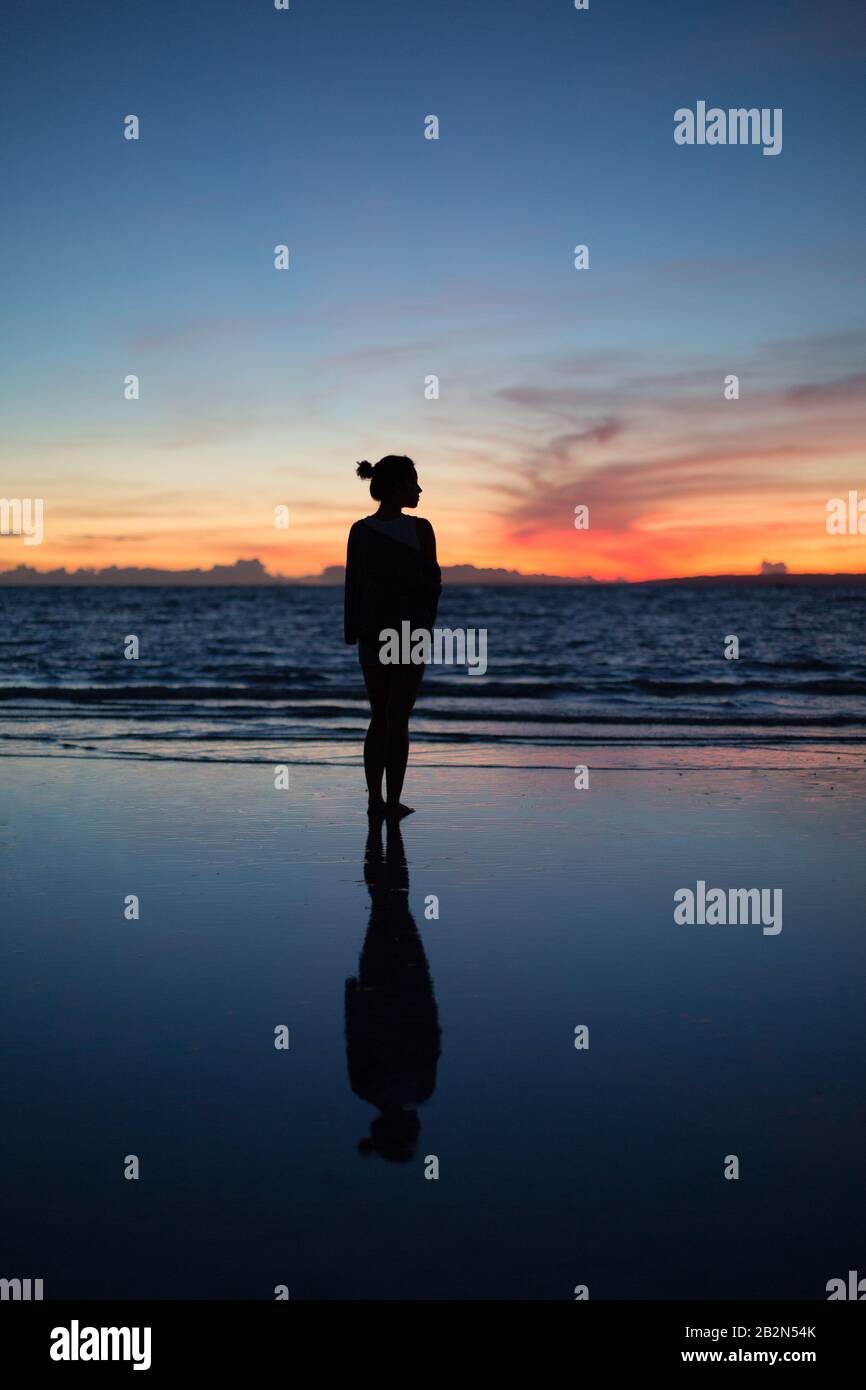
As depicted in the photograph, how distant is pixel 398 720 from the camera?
6.85m

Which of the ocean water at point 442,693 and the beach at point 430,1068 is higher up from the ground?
the ocean water at point 442,693

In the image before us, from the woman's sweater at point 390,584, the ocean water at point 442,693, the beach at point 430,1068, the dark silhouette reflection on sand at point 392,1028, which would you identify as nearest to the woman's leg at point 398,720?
the woman's sweater at point 390,584

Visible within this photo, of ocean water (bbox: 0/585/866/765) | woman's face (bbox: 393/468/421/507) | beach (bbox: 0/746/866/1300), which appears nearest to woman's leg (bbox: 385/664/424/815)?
beach (bbox: 0/746/866/1300)

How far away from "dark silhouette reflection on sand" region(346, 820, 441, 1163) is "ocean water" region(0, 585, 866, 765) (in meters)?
5.54

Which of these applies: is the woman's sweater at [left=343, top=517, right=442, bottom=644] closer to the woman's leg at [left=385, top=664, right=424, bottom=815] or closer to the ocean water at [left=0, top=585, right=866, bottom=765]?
the woman's leg at [left=385, top=664, right=424, bottom=815]

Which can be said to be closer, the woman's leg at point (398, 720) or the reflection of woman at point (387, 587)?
the woman's leg at point (398, 720)

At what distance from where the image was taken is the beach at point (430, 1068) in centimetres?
227

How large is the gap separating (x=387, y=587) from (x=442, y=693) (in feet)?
40.5

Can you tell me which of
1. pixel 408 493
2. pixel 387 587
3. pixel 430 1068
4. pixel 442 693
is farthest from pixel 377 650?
pixel 442 693

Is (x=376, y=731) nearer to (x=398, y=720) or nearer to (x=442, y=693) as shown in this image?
(x=398, y=720)

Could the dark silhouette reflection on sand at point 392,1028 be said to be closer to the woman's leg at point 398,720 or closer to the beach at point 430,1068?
the beach at point 430,1068

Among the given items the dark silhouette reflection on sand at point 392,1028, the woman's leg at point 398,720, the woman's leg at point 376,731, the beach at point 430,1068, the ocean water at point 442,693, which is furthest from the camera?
the ocean water at point 442,693

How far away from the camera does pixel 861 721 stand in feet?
47.1

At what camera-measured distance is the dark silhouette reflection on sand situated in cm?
279
